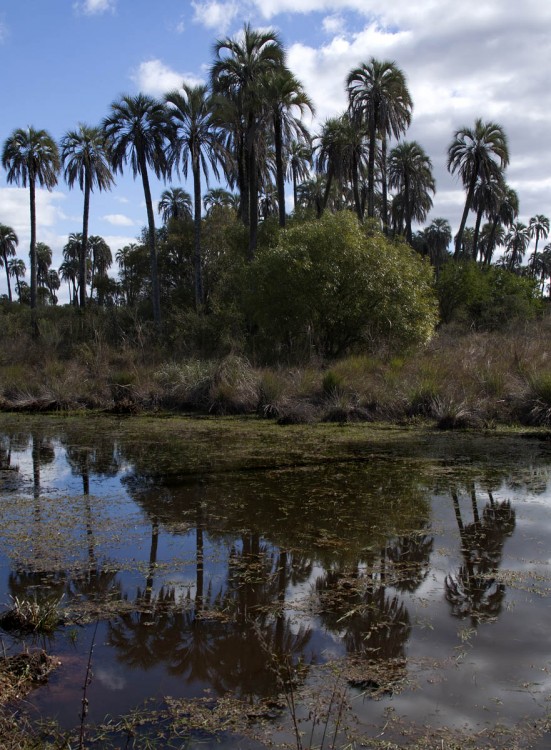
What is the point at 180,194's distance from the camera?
5450 centimetres

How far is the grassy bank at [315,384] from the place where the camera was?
15.7 meters

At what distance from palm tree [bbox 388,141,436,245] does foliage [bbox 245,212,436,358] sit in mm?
23678

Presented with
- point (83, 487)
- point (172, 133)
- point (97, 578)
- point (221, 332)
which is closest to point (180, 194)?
point (172, 133)

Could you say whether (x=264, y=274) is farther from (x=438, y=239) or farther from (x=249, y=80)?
(x=438, y=239)

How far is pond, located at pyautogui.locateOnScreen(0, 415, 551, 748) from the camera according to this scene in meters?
3.61

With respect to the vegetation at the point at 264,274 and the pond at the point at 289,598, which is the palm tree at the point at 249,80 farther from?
the pond at the point at 289,598

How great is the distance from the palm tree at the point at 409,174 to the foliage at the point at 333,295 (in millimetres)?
23678

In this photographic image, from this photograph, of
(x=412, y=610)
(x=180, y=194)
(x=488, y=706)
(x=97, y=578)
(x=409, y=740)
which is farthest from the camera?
(x=180, y=194)

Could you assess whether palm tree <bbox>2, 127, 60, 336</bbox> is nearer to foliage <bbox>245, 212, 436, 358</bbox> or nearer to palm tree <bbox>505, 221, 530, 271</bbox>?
foliage <bbox>245, 212, 436, 358</bbox>

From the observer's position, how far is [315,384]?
17.5 meters

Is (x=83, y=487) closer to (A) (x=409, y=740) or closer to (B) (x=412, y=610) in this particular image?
(B) (x=412, y=610)

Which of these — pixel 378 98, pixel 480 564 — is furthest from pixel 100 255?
pixel 480 564

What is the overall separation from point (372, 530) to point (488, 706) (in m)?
3.49

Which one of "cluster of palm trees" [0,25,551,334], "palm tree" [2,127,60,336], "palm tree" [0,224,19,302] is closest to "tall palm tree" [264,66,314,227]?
"cluster of palm trees" [0,25,551,334]
